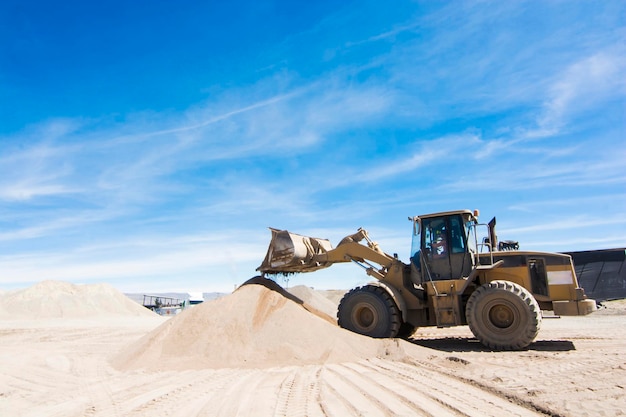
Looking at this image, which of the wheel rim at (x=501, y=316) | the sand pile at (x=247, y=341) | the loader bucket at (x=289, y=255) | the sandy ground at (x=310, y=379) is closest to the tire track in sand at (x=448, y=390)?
the sandy ground at (x=310, y=379)

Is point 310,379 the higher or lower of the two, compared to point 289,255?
lower

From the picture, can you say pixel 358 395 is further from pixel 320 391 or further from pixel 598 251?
pixel 598 251

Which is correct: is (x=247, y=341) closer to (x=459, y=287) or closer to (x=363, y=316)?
(x=363, y=316)

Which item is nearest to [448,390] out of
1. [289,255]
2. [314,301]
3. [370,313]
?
[370,313]

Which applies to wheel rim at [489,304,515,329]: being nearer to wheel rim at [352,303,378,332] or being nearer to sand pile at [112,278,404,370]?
sand pile at [112,278,404,370]

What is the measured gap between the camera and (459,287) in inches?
420

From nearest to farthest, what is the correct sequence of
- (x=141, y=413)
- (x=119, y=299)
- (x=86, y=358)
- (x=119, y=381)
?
(x=141, y=413)
(x=119, y=381)
(x=86, y=358)
(x=119, y=299)

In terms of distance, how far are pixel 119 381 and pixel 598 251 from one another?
86.4 feet

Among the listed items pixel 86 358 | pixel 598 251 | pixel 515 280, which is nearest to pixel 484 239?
pixel 515 280

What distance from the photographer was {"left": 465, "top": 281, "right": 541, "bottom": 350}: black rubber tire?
31.5 ft

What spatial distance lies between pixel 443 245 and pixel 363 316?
2708 millimetres

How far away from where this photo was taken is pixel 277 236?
12.8 metres

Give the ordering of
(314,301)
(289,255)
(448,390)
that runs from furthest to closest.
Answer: (314,301) → (289,255) → (448,390)

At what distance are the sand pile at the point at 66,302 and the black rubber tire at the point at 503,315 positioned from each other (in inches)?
1443
